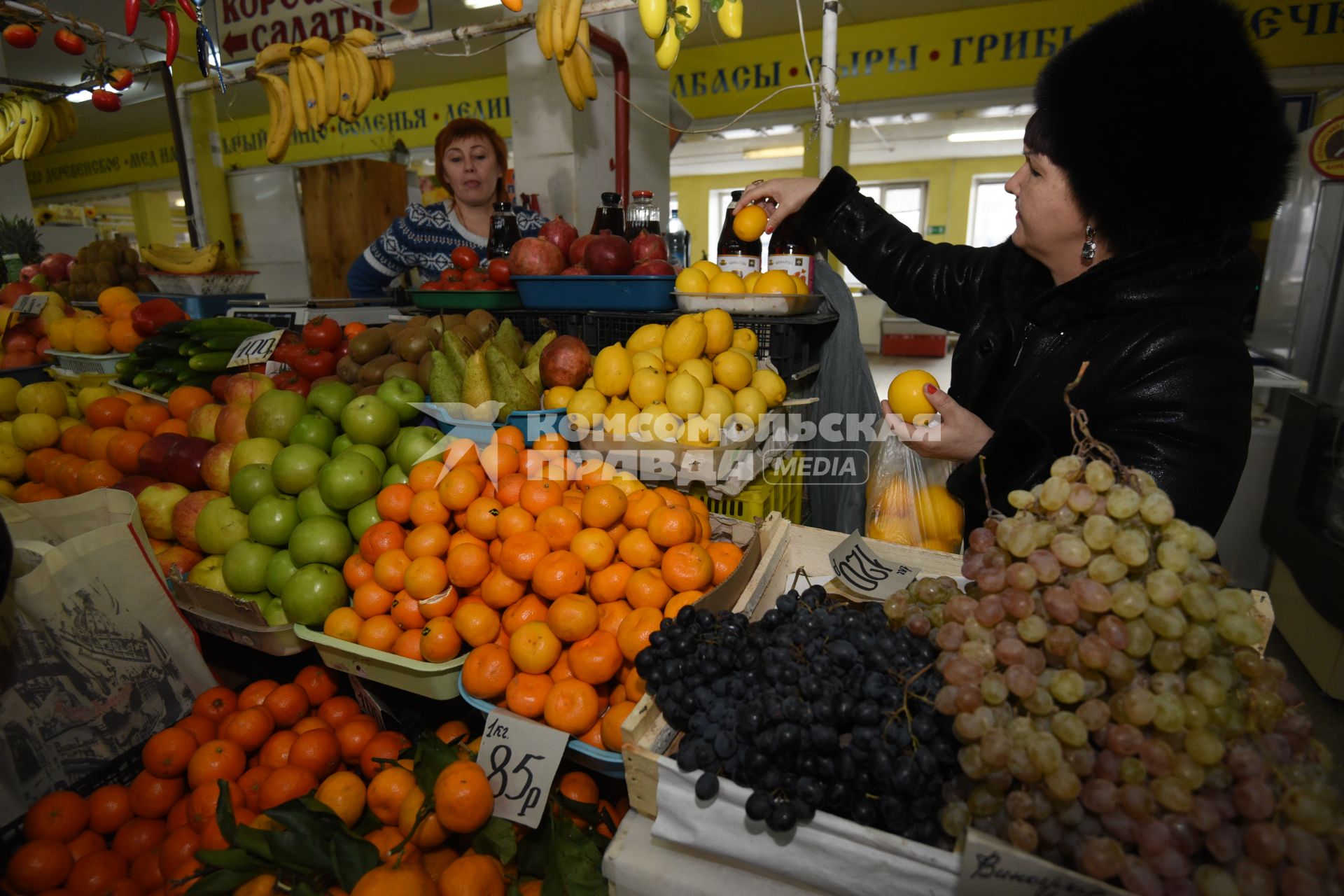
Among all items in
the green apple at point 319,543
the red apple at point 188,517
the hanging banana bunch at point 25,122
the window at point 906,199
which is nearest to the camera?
the green apple at point 319,543

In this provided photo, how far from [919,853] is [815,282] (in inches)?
68.5

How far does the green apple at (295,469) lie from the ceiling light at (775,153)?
11342mm

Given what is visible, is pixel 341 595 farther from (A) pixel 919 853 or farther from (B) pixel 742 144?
(B) pixel 742 144

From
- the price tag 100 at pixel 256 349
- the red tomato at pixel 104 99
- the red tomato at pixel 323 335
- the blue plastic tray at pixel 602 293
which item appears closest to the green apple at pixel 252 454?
the red tomato at pixel 323 335

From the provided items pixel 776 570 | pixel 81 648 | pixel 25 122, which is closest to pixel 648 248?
pixel 776 570

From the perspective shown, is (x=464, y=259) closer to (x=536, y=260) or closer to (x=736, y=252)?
(x=536, y=260)

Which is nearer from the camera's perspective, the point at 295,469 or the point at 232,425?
the point at 295,469

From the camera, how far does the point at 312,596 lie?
4.51ft

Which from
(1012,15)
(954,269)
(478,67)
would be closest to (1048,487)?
(954,269)

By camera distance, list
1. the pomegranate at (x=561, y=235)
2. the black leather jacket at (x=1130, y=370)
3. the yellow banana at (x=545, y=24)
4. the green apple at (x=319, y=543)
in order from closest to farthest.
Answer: the black leather jacket at (x=1130, y=370) < the green apple at (x=319, y=543) < the pomegranate at (x=561, y=235) < the yellow banana at (x=545, y=24)

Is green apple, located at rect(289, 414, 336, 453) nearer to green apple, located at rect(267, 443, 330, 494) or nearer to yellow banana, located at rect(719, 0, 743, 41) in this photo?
green apple, located at rect(267, 443, 330, 494)

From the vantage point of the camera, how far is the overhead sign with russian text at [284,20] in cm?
322

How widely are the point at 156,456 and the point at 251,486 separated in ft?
1.68

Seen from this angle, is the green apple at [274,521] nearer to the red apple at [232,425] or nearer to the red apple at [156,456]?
the red apple at [232,425]
